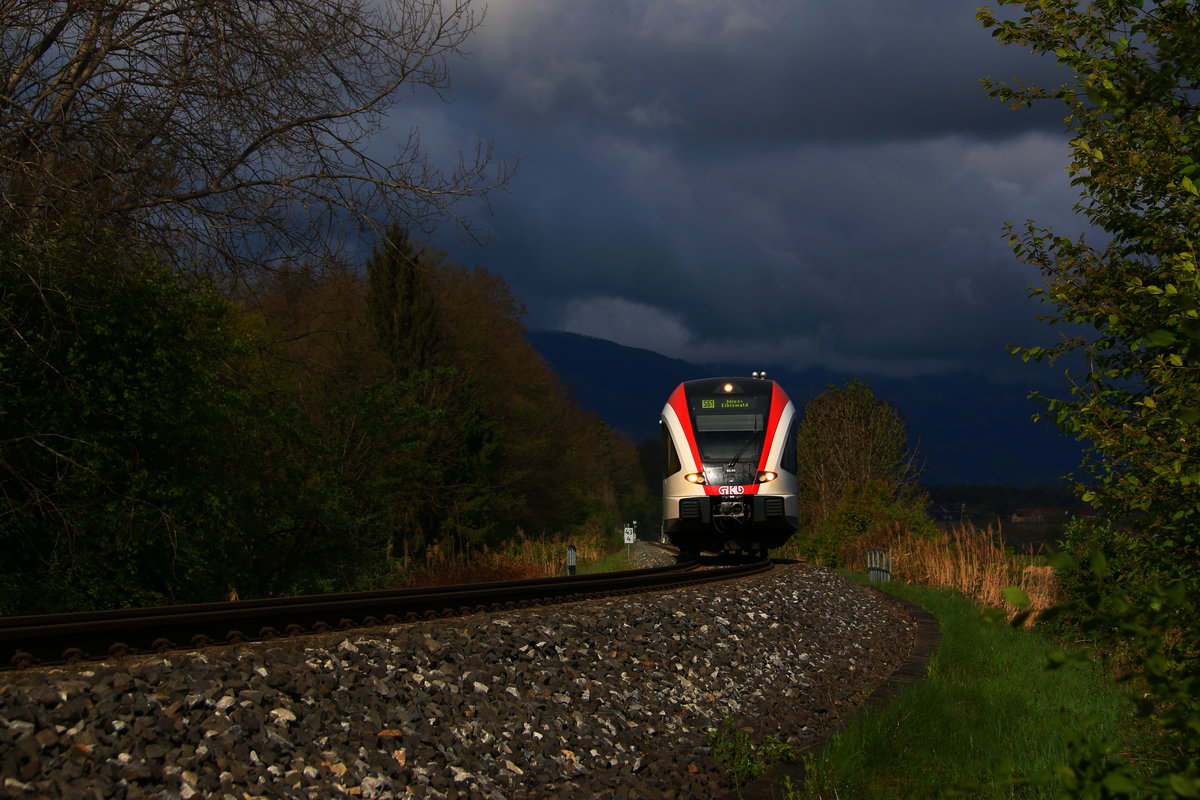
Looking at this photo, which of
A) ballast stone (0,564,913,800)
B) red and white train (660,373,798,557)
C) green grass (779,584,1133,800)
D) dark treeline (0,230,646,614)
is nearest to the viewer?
ballast stone (0,564,913,800)

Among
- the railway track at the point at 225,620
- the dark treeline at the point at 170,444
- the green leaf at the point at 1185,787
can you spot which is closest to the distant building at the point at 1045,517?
the railway track at the point at 225,620

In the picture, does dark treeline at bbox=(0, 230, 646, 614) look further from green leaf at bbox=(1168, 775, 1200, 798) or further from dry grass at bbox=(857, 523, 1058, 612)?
dry grass at bbox=(857, 523, 1058, 612)

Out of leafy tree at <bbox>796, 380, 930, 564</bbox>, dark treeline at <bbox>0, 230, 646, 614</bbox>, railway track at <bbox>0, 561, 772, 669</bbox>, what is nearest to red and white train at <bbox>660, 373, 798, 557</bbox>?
dark treeline at <bbox>0, 230, 646, 614</bbox>

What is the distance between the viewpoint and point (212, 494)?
1194 centimetres

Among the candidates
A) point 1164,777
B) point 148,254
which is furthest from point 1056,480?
point 148,254

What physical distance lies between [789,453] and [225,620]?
12.6 m

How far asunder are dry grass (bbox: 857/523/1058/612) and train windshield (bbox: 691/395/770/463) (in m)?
4.46

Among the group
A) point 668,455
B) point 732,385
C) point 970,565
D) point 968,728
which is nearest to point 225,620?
point 968,728

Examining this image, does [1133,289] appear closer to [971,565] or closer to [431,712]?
[431,712]

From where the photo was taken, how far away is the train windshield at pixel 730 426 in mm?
17078

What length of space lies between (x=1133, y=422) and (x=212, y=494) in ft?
31.7

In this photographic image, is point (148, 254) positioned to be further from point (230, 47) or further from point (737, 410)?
point (737, 410)

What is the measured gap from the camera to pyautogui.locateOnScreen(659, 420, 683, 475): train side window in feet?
57.3

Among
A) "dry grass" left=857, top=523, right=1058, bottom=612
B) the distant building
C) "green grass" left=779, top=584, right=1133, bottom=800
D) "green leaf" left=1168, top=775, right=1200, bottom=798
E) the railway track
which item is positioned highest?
the distant building
